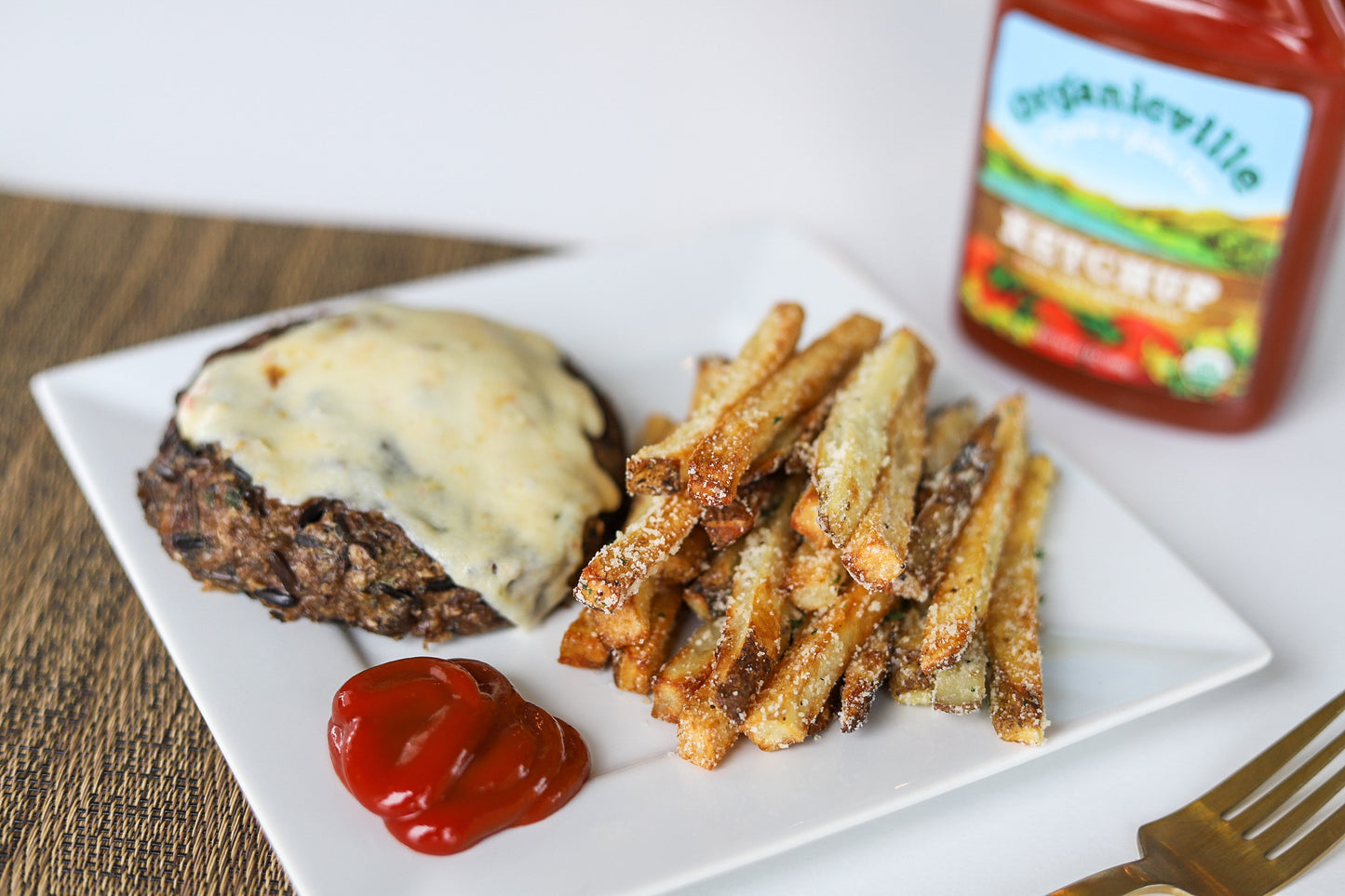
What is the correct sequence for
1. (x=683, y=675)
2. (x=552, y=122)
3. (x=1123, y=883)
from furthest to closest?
(x=552, y=122) → (x=683, y=675) → (x=1123, y=883)

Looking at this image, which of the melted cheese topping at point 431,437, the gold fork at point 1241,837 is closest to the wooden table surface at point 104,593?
the melted cheese topping at point 431,437

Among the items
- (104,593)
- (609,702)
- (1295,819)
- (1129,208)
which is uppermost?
(1129,208)

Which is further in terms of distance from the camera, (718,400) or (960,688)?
(718,400)

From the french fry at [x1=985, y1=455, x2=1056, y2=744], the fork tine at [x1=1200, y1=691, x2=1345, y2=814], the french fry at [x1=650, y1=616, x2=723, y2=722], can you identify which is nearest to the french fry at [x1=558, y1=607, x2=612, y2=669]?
the french fry at [x1=650, y1=616, x2=723, y2=722]

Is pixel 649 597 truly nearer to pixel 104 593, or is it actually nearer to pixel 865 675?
pixel 865 675

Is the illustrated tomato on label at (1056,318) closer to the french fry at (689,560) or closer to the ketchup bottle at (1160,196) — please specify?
the ketchup bottle at (1160,196)

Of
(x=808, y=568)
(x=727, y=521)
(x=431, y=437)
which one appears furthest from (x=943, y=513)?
(x=431, y=437)
